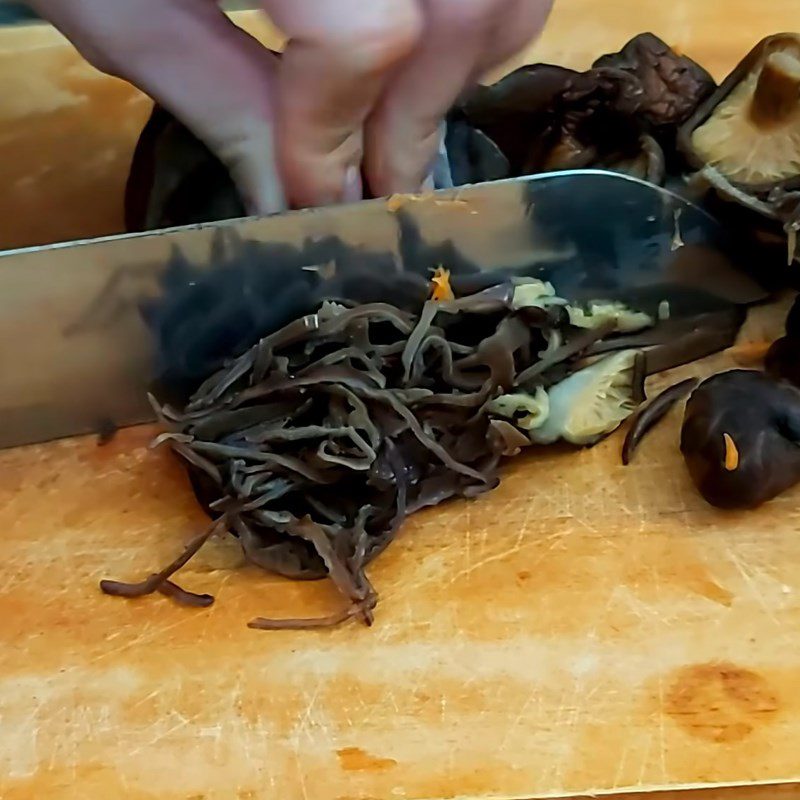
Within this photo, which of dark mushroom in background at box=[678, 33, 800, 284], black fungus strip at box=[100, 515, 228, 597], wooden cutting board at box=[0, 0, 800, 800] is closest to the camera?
wooden cutting board at box=[0, 0, 800, 800]

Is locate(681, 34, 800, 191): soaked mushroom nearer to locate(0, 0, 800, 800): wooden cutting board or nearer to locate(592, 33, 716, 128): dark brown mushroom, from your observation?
locate(592, 33, 716, 128): dark brown mushroom

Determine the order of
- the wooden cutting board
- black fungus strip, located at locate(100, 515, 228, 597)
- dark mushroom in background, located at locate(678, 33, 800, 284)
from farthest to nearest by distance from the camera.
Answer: dark mushroom in background, located at locate(678, 33, 800, 284), black fungus strip, located at locate(100, 515, 228, 597), the wooden cutting board

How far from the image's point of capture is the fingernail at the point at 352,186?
3.00 feet

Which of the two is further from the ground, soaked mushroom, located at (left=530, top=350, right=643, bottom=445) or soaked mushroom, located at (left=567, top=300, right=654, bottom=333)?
soaked mushroom, located at (left=567, top=300, right=654, bottom=333)

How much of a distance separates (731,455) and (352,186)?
0.34 m

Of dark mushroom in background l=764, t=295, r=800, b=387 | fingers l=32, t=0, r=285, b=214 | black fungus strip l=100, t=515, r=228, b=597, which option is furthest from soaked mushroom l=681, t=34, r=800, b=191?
black fungus strip l=100, t=515, r=228, b=597

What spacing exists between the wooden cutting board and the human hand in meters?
0.24

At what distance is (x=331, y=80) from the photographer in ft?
2.65

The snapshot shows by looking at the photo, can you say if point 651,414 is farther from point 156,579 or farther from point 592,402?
point 156,579

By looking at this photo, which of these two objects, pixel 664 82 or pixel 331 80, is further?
pixel 664 82

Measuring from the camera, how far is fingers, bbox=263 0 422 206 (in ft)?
2.50

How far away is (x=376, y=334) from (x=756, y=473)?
0.96ft

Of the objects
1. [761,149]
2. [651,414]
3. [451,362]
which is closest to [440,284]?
[451,362]

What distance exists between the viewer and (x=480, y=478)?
877 millimetres
